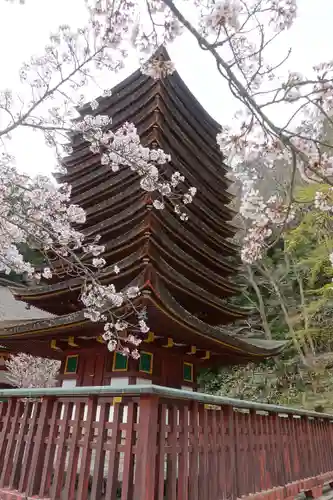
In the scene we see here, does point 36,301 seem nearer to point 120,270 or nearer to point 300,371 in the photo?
point 120,270

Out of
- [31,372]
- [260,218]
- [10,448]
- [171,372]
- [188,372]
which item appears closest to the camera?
[10,448]

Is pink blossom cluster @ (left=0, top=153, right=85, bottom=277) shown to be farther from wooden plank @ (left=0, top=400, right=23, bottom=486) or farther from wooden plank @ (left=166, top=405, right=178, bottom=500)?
wooden plank @ (left=166, top=405, right=178, bottom=500)

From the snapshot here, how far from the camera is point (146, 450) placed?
8.10ft

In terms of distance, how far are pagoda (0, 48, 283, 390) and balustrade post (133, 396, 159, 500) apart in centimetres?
191

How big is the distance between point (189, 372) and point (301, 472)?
7.66 feet

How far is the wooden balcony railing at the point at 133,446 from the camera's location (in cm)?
256

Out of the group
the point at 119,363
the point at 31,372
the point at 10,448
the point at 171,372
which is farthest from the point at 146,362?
the point at 31,372

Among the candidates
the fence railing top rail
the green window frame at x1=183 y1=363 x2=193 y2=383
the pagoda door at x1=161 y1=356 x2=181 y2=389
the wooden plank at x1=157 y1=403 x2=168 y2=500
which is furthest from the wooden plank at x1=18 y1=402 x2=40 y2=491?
the green window frame at x1=183 y1=363 x2=193 y2=383

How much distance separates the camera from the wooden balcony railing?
256 centimetres

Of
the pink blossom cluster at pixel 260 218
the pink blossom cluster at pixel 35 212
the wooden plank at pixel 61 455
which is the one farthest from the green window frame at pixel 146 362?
the wooden plank at pixel 61 455

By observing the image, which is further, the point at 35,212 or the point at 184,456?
the point at 35,212

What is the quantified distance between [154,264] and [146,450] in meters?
2.98

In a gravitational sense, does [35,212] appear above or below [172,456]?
above

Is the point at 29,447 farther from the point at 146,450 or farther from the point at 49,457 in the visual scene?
the point at 146,450
